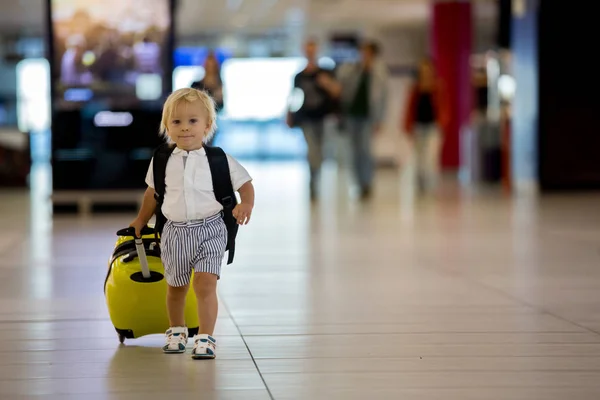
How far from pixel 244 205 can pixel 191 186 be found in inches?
9.2

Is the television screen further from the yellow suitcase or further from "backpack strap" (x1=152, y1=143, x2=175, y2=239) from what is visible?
"backpack strap" (x1=152, y1=143, x2=175, y2=239)

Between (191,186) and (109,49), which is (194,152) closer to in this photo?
(191,186)

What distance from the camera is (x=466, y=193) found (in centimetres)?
1664

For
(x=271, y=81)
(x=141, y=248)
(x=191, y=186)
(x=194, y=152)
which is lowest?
(x=141, y=248)

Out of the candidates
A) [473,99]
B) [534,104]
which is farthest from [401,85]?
[534,104]

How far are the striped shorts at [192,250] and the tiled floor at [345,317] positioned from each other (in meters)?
0.34

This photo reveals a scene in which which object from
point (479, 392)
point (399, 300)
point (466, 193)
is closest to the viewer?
point (479, 392)

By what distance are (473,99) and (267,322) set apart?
22778 mm

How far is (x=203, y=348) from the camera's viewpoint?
4457mm

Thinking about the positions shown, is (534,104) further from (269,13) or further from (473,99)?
(269,13)

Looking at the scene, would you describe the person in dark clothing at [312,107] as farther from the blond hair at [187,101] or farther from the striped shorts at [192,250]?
the striped shorts at [192,250]

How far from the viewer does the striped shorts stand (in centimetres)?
453

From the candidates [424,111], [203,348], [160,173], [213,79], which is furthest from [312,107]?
[203,348]

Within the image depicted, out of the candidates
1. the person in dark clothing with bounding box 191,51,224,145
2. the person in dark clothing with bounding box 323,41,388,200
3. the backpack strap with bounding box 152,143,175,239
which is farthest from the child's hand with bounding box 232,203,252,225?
the person in dark clothing with bounding box 323,41,388,200
